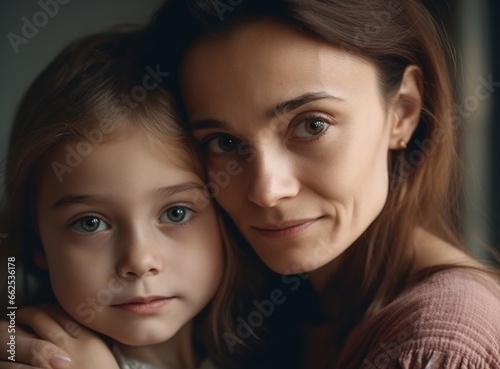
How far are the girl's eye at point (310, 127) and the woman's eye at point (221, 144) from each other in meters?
0.10

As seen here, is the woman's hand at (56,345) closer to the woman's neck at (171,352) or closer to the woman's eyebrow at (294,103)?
the woman's neck at (171,352)

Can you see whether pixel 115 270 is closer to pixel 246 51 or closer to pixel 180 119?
pixel 180 119

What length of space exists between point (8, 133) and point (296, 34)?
19.6 inches

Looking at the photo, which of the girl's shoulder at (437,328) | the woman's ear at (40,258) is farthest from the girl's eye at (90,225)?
the girl's shoulder at (437,328)

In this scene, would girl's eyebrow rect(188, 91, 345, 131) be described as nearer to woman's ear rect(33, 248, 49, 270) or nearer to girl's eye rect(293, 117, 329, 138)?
girl's eye rect(293, 117, 329, 138)

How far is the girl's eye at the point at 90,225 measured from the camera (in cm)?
99

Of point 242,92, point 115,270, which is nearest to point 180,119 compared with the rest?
point 242,92

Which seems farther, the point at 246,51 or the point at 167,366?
the point at 167,366

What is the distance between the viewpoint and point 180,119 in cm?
106

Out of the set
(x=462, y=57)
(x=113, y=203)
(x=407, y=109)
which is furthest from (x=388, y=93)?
(x=113, y=203)

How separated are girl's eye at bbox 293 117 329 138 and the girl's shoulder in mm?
257

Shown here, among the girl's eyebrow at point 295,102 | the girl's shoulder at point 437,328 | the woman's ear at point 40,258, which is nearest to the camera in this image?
the girl's shoulder at point 437,328

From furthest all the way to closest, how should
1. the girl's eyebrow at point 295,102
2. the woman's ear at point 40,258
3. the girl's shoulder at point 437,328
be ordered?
the woman's ear at point 40,258 < the girl's eyebrow at point 295,102 < the girl's shoulder at point 437,328

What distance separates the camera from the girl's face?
3.18 feet
